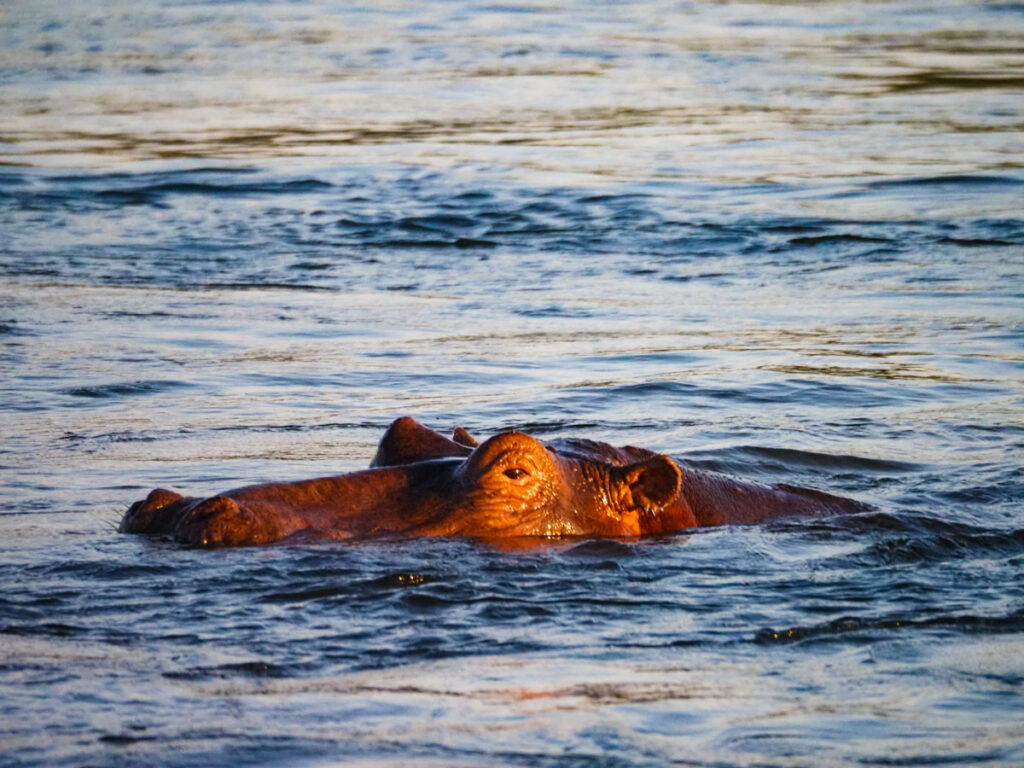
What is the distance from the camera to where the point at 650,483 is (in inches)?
279

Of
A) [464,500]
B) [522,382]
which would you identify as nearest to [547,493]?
[464,500]

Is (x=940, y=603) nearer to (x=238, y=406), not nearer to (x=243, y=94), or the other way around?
(x=238, y=406)

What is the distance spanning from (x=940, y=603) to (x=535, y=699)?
1936 mm

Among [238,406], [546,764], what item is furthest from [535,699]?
[238,406]

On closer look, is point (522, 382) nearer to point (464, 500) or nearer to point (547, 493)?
point (547, 493)

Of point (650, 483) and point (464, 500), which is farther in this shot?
point (650, 483)

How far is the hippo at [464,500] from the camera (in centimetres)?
627

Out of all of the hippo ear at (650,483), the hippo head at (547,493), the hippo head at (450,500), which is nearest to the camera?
the hippo head at (450,500)

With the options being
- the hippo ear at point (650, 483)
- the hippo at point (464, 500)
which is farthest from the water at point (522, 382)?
the hippo ear at point (650, 483)

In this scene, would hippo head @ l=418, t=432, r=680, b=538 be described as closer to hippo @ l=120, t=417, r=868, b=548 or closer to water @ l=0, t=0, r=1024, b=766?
hippo @ l=120, t=417, r=868, b=548

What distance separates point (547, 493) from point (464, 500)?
0.37 metres

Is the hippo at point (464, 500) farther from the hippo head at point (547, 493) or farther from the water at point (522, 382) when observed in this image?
the water at point (522, 382)

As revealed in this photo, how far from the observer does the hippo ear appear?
23.0 feet

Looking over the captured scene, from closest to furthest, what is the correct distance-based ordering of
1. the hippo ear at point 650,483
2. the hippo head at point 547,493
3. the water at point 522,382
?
the water at point 522,382 < the hippo head at point 547,493 < the hippo ear at point 650,483
